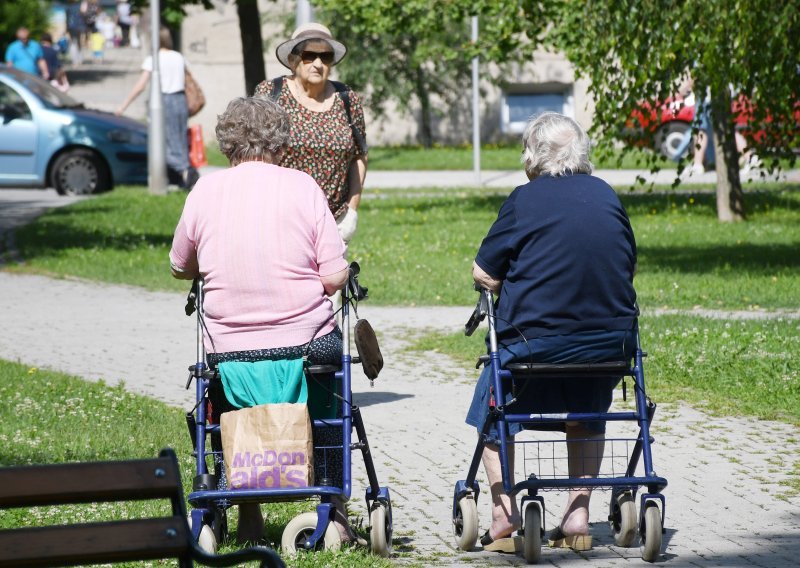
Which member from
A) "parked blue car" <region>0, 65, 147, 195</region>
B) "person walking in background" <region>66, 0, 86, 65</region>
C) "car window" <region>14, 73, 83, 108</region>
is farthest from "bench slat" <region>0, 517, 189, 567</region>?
"person walking in background" <region>66, 0, 86, 65</region>

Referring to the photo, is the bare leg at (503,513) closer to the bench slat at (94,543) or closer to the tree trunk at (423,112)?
the bench slat at (94,543)

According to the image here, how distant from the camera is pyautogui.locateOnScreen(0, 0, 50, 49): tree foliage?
45.0 m

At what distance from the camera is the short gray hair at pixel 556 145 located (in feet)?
19.1

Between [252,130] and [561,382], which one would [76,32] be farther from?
[561,382]

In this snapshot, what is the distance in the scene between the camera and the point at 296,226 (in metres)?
5.59

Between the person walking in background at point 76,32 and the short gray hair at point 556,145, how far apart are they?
155ft

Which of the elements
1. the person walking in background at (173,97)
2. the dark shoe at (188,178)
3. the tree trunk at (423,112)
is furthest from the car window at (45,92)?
the tree trunk at (423,112)

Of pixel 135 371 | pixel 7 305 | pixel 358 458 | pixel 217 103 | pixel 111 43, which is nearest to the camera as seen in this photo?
pixel 358 458

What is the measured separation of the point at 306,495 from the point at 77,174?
17.8 metres

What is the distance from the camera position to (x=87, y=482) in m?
3.55

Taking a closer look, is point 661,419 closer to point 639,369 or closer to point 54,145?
point 639,369

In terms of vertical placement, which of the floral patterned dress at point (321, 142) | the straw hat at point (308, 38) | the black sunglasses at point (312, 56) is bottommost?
the floral patterned dress at point (321, 142)

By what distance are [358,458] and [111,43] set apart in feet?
181

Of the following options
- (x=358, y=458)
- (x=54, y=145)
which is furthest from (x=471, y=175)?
(x=358, y=458)
